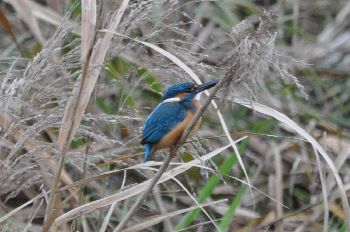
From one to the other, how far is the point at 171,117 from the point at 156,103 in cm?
114

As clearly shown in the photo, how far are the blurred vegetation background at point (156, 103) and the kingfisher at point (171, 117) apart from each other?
5 cm

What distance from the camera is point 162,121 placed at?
101 inches

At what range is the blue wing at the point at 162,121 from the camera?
2.52 meters

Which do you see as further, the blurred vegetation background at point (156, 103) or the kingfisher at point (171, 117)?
the kingfisher at point (171, 117)

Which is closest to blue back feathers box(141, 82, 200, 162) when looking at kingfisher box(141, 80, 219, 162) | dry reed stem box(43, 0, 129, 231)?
kingfisher box(141, 80, 219, 162)

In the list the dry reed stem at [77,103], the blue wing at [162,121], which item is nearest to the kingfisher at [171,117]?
the blue wing at [162,121]

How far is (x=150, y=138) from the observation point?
8.26 ft

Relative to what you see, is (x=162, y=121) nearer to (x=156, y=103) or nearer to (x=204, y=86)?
(x=204, y=86)

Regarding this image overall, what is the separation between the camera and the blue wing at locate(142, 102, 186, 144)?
2.52m

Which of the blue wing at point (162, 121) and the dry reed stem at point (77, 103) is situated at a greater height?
the dry reed stem at point (77, 103)

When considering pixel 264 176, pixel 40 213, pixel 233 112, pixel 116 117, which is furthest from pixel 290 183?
pixel 116 117

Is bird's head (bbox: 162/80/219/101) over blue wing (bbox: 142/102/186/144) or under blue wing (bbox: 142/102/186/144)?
over

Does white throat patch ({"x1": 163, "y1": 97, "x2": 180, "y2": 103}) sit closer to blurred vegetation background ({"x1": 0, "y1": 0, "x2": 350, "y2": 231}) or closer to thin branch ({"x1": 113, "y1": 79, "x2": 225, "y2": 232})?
blurred vegetation background ({"x1": 0, "y1": 0, "x2": 350, "y2": 231})

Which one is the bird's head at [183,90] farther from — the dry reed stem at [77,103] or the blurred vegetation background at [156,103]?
the dry reed stem at [77,103]
